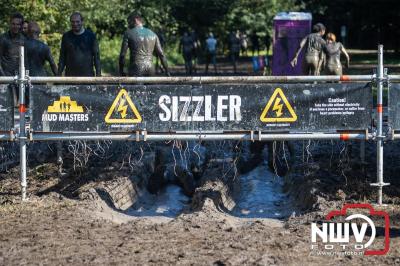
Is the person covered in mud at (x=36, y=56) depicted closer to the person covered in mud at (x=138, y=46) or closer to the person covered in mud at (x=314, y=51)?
the person covered in mud at (x=138, y=46)

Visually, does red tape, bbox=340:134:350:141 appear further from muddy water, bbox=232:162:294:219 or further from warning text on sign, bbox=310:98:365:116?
muddy water, bbox=232:162:294:219

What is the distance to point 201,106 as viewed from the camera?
10.8m

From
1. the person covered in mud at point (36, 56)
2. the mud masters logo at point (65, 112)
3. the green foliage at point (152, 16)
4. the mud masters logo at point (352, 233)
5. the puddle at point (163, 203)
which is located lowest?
the puddle at point (163, 203)

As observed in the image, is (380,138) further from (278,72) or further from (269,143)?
(278,72)

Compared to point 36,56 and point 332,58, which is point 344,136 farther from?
point 332,58

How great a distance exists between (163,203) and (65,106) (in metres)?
2.51

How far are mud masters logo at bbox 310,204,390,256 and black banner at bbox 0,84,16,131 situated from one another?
166 inches

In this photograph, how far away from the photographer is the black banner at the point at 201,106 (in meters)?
10.8

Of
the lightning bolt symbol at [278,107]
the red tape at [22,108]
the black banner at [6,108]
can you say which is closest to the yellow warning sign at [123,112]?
the red tape at [22,108]

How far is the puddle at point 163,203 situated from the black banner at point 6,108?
195 centimetres

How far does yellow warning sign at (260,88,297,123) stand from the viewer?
10734mm

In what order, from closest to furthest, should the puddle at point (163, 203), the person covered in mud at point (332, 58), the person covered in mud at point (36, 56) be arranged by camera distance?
the puddle at point (163, 203)
the person covered in mud at point (36, 56)
the person covered in mud at point (332, 58)

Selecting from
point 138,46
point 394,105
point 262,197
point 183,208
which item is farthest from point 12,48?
point 394,105

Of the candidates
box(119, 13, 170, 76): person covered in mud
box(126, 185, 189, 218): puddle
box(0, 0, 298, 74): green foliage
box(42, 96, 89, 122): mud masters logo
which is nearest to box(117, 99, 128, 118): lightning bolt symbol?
box(42, 96, 89, 122): mud masters logo
